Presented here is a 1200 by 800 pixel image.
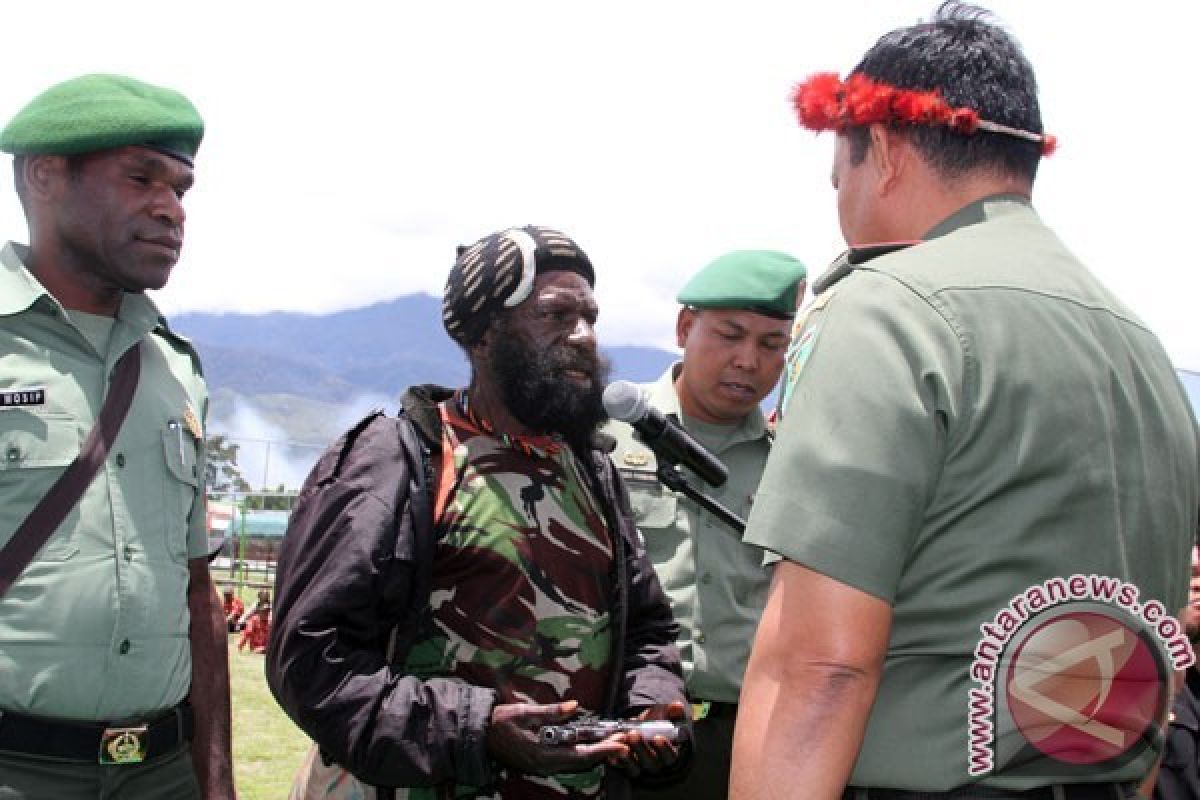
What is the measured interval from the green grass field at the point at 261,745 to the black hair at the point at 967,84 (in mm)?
5900

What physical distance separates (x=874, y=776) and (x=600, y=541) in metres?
1.32

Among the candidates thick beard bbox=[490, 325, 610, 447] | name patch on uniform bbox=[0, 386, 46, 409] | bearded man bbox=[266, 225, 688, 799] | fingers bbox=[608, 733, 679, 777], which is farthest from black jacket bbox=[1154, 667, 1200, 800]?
name patch on uniform bbox=[0, 386, 46, 409]

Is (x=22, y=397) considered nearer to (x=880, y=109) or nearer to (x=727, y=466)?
(x=880, y=109)

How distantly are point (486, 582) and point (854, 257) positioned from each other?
1244 mm

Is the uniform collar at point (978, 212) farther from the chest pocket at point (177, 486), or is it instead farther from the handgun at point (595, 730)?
the chest pocket at point (177, 486)

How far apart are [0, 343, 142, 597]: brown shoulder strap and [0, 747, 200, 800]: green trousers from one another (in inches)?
15.8

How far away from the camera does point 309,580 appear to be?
105 inches

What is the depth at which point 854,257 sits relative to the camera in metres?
2.10

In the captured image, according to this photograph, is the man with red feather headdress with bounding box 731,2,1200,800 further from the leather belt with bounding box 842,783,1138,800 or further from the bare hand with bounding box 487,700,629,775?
the bare hand with bounding box 487,700,629,775

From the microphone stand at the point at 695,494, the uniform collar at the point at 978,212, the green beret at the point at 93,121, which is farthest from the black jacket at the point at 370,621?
the uniform collar at the point at 978,212

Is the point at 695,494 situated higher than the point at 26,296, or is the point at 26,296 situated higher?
the point at 26,296

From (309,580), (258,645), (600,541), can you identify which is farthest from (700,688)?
(258,645)

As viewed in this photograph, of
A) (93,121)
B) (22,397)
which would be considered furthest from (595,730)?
(93,121)

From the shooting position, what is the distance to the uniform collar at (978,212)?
1.99m
